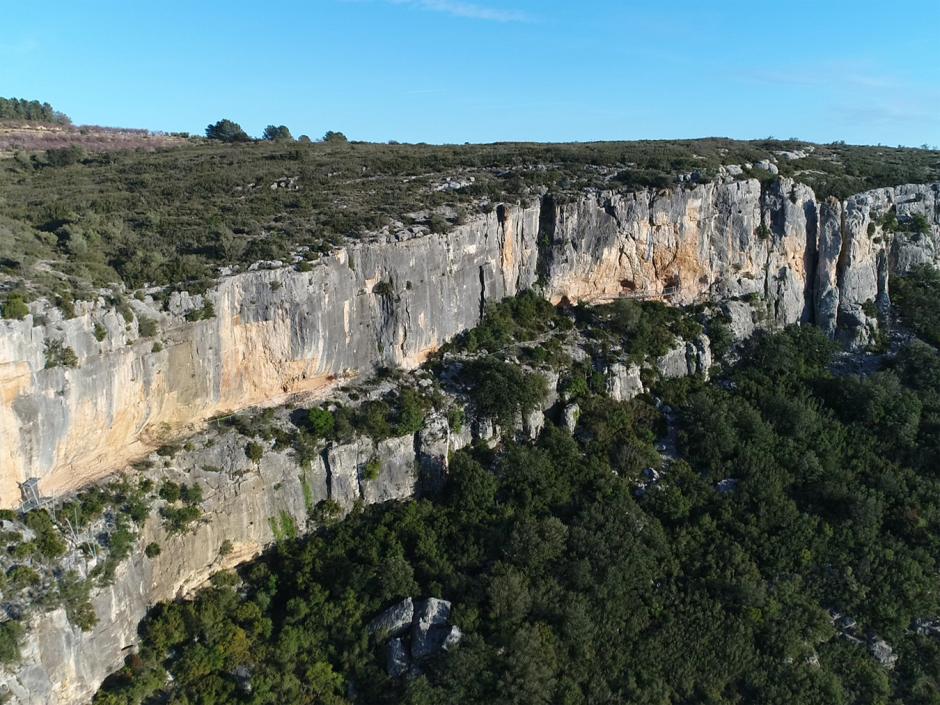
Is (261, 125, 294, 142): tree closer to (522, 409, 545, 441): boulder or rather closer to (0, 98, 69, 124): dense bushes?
(0, 98, 69, 124): dense bushes

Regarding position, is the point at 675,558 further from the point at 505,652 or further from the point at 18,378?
the point at 18,378

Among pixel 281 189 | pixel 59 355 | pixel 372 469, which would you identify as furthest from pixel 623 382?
pixel 59 355

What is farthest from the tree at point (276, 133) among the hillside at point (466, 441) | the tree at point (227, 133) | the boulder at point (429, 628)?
the boulder at point (429, 628)

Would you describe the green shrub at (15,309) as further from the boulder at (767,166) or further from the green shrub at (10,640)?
the boulder at (767,166)

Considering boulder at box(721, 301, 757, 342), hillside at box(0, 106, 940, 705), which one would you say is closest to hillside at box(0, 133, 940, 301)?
hillside at box(0, 106, 940, 705)

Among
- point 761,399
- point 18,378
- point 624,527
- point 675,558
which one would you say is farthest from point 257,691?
point 761,399
